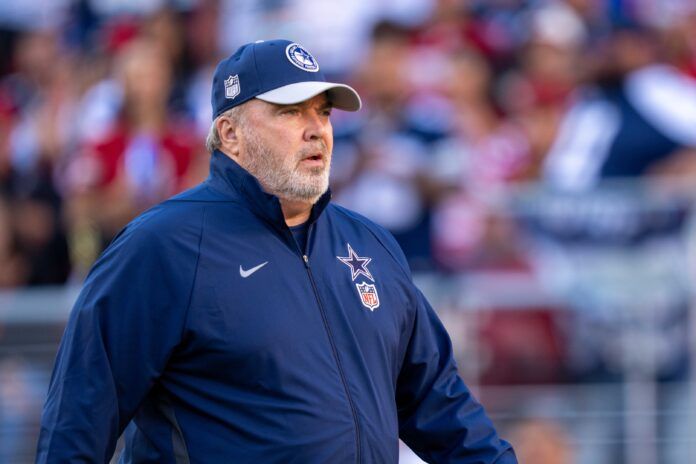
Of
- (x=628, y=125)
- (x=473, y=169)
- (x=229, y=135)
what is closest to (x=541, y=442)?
(x=473, y=169)

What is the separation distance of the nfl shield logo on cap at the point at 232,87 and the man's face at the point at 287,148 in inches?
2.0

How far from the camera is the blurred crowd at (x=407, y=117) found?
7.53 metres

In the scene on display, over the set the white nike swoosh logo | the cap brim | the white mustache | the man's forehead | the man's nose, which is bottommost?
the white nike swoosh logo

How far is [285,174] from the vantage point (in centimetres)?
357

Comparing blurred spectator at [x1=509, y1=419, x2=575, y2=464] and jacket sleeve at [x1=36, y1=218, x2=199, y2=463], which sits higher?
jacket sleeve at [x1=36, y1=218, x2=199, y2=463]

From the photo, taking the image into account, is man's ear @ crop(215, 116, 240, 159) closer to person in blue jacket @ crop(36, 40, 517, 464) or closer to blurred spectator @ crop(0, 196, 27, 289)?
person in blue jacket @ crop(36, 40, 517, 464)

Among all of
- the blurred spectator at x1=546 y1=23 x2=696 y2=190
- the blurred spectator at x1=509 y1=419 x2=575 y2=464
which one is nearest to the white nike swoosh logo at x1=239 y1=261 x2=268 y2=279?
the blurred spectator at x1=509 y1=419 x2=575 y2=464

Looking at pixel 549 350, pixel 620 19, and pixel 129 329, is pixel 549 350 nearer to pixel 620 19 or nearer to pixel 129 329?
pixel 620 19

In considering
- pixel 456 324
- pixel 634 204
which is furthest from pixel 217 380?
pixel 634 204

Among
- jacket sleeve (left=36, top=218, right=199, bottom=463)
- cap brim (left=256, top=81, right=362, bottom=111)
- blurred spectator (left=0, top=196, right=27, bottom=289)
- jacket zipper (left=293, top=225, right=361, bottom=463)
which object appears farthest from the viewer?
blurred spectator (left=0, top=196, right=27, bottom=289)

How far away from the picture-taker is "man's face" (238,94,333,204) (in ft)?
11.7

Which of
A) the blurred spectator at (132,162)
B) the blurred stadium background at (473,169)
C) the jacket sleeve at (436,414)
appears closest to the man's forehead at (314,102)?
the jacket sleeve at (436,414)

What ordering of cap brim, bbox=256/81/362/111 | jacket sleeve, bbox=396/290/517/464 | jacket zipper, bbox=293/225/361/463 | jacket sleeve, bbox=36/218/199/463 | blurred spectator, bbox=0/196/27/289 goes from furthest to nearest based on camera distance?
blurred spectator, bbox=0/196/27/289 < jacket sleeve, bbox=396/290/517/464 < cap brim, bbox=256/81/362/111 < jacket zipper, bbox=293/225/361/463 < jacket sleeve, bbox=36/218/199/463

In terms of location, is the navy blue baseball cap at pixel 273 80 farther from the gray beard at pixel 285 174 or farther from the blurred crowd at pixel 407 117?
the blurred crowd at pixel 407 117
